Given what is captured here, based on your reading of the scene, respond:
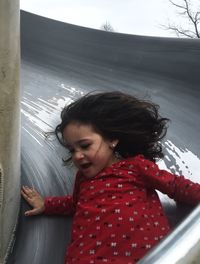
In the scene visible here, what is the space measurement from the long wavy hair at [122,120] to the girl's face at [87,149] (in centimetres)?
2

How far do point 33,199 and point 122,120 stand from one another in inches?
11.1

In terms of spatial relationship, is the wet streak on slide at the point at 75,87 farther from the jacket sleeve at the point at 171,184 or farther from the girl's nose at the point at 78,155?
the girl's nose at the point at 78,155

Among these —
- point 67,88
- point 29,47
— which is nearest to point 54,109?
point 67,88

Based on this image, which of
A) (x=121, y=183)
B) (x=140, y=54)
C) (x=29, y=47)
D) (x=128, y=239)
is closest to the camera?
(x=128, y=239)

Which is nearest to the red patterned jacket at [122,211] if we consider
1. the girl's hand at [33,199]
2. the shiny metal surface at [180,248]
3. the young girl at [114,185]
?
the young girl at [114,185]

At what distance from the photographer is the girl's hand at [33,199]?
118 cm

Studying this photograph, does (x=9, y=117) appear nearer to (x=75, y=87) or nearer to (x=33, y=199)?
(x=33, y=199)

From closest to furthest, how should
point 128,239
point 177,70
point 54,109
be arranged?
point 128,239
point 54,109
point 177,70

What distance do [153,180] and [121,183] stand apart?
64mm

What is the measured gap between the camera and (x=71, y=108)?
1.12 metres

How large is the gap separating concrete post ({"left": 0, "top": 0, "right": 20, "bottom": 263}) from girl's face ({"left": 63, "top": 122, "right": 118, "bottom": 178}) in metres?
0.11

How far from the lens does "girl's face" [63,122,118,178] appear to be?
104 cm

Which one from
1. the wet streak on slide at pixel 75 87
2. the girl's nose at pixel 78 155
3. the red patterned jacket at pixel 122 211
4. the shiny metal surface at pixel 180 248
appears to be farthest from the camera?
the wet streak on slide at pixel 75 87

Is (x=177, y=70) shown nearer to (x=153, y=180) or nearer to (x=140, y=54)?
(x=140, y=54)
